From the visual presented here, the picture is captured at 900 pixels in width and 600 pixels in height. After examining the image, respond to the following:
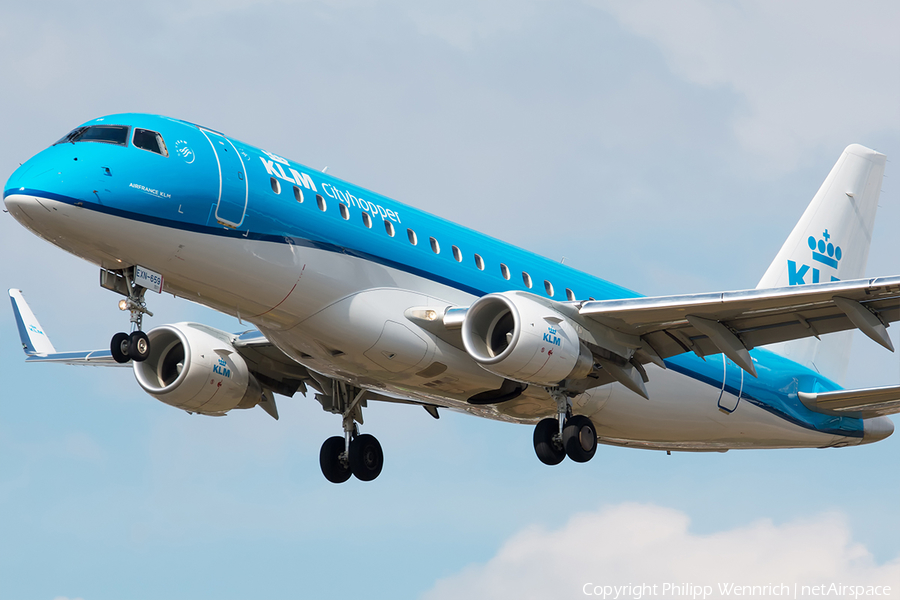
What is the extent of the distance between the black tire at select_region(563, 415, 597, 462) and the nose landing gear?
824 centimetres

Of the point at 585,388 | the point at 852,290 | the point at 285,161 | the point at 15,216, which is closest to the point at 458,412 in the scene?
the point at 585,388

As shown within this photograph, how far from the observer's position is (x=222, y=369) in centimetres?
2630

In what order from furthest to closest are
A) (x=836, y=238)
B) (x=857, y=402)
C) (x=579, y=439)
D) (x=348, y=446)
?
(x=836, y=238) → (x=857, y=402) → (x=348, y=446) → (x=579, y=439)

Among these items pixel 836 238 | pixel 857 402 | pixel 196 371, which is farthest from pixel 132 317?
pixel 836 238

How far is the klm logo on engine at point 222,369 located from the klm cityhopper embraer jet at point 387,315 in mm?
26

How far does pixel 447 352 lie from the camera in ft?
76.0

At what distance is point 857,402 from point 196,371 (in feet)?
49.3

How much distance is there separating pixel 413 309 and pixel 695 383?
7.89m

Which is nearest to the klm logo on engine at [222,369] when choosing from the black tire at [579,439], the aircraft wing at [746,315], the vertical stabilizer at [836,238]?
the black tire at [579,439]

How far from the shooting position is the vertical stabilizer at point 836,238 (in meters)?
32.6

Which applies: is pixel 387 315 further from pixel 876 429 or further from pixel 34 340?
pixel 876 429

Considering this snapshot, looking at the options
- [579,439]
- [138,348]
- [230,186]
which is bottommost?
[579,439]

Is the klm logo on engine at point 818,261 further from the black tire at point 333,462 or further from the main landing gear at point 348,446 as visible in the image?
the black tire at point 333,462

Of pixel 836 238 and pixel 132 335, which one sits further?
pixel 836 238
